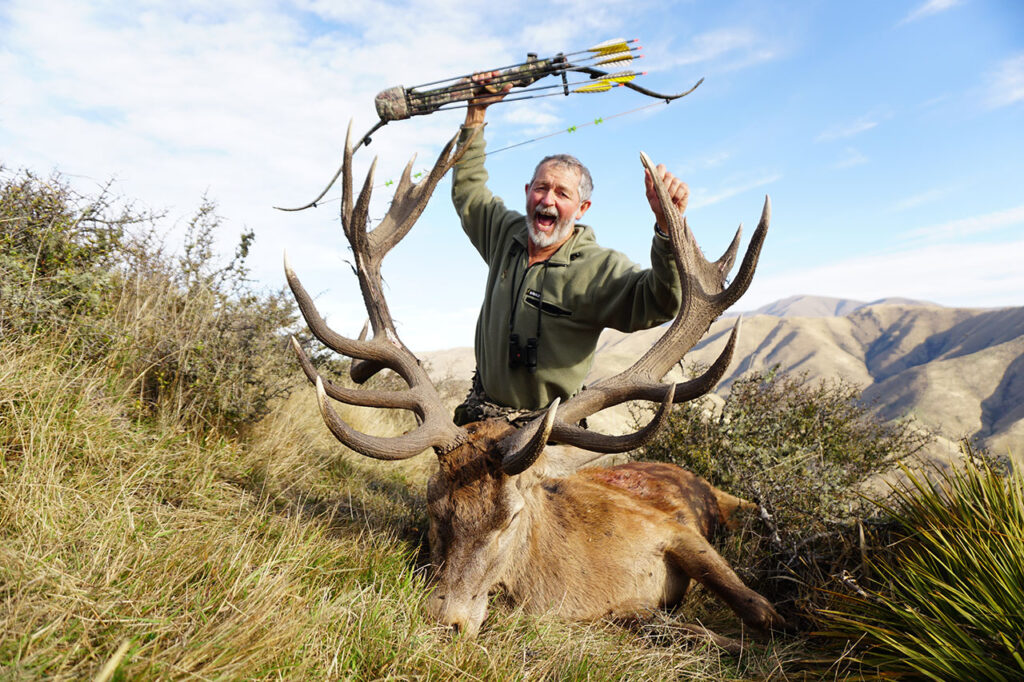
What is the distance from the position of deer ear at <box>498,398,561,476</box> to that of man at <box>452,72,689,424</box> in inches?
43.8

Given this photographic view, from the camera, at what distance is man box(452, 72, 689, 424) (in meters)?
4.34

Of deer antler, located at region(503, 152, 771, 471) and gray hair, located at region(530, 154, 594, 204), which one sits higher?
gray hair, located at region(530, 154, 594, 204)

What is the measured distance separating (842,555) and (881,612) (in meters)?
0.68

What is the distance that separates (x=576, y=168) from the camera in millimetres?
4812

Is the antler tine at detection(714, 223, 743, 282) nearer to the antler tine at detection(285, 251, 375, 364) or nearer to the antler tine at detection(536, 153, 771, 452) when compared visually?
the antler tine at detection(536, 153, 771, 452)

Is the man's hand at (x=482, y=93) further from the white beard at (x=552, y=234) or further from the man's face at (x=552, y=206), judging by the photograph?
the white beard at (x=552, y=234)

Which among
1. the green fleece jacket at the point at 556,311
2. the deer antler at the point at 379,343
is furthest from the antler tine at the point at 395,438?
the green fleece jacket at the point at 556,311

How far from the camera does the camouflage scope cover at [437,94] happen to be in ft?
14.5

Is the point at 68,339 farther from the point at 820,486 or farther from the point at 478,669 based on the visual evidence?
the point at 820,486

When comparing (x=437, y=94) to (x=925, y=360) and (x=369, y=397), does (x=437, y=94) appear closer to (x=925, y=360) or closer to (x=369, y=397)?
(x=369, y=397)

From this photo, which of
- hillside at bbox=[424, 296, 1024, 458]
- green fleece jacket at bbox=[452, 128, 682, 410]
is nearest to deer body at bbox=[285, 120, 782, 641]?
green fleece jacket at bbox=[452, 128, 682, 410]

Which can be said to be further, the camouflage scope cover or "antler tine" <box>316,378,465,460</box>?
the camouflage scope cover

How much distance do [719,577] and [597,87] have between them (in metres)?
3.55

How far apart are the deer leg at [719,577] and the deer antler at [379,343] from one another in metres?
1.75
